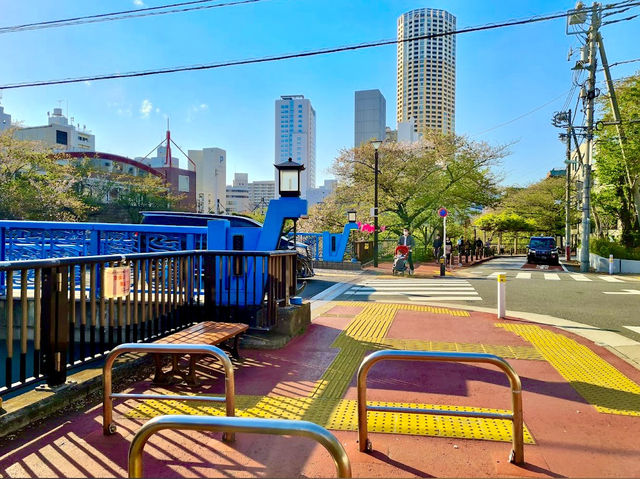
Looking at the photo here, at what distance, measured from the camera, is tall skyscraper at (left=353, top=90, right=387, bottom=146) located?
582 feet

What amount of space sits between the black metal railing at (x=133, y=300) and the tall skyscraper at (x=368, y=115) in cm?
17472

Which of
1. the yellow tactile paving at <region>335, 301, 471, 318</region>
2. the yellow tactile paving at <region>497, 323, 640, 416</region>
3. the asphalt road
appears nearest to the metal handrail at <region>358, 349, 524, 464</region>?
the yellow tactile paving at <region>497, 323, 640, 416</region>

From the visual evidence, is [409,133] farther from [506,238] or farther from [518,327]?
[518,327]

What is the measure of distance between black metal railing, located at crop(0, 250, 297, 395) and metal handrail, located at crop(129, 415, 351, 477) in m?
2.35

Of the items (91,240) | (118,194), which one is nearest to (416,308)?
(91,240)

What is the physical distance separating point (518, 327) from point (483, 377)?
3601 millimetres

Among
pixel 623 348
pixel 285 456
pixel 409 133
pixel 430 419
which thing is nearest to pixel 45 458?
pixel 285 456

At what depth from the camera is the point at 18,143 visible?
33.0 meters

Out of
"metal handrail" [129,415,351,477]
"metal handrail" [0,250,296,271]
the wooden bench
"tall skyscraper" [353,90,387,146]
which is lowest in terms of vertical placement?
the wooden bench

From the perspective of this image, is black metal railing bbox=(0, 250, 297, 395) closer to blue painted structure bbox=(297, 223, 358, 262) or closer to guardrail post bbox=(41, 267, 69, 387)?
guardrail post bbox=(41, 267, 69, 387)

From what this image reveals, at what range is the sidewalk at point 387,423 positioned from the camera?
3.05 metres

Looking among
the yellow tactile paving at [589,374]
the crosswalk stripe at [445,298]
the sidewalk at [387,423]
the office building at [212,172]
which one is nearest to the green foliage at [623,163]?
the crosswalk stripe at [445,298]

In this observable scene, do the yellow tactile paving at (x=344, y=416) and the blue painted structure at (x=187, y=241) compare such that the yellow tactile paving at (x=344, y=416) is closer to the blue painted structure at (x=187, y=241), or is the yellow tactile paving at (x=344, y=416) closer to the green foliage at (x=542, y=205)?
the blue painted structure at (x=187, y=241)

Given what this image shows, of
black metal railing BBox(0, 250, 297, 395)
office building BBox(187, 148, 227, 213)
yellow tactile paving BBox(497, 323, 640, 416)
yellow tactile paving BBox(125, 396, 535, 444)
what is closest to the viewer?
yellow tactile paving BBox(125, 396, 535, 444)
